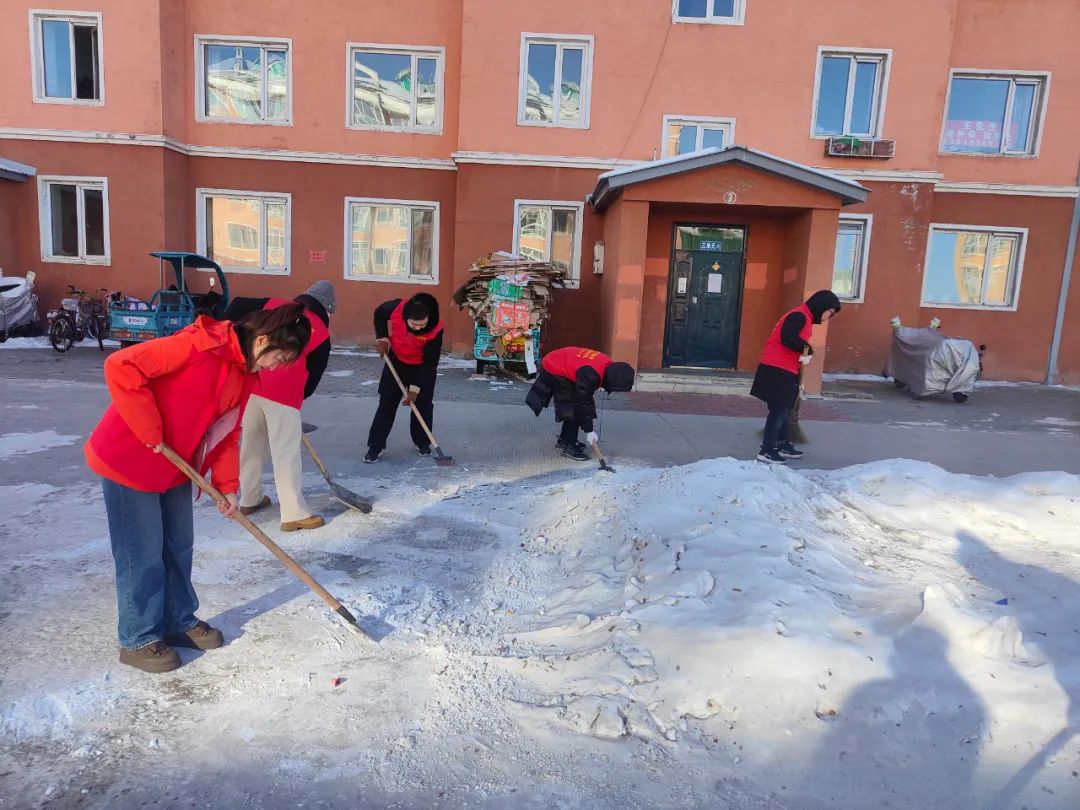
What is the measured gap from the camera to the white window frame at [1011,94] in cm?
1393

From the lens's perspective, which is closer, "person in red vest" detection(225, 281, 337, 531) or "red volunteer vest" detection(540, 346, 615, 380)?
"person in red vest" detection(225, 281, 337, 531)

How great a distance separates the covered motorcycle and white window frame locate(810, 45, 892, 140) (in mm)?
4206

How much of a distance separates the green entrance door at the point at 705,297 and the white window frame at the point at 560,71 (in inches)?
117

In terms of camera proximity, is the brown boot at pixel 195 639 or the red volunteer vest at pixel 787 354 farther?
the red volunteer vest at pixel 787 354

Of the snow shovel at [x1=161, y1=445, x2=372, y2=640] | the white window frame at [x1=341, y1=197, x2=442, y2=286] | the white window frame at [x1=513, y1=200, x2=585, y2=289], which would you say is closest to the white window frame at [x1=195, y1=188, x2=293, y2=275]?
the white window frame at [x1=341, y1=197, x2=442, y2=286]

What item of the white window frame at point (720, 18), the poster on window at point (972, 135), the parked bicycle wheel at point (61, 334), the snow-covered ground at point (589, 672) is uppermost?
the white window frame at point (720, 18)

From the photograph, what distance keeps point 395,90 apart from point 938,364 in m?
11.4

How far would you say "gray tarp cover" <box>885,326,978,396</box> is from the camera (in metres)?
11.5

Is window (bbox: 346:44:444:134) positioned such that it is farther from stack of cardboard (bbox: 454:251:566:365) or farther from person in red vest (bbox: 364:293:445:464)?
person in red vest (bbox: 364:293:445:464)

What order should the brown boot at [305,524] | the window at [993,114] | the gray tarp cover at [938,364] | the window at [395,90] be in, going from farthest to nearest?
the window at [395,90], the window at [993,114], the gray tarp cover at [938,364], the brown boot at [305,524]

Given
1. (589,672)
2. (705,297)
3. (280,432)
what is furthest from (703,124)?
(589,672)

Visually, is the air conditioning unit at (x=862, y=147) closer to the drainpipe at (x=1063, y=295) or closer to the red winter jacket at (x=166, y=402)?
the drainpipe at (x=1063, y=295)

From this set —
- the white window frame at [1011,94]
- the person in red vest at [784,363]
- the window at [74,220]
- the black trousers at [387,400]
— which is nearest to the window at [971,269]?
the white window frame at [1011,94]

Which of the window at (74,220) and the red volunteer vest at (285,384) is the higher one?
the window at (74,220)
